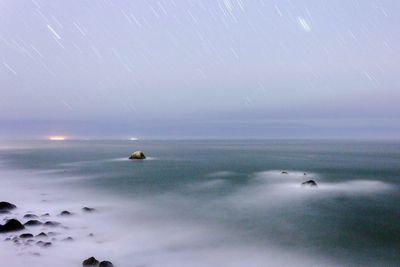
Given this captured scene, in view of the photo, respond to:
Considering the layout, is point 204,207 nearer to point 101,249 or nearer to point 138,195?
point 138,195

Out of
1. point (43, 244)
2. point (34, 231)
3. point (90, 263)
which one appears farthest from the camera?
point (34, 231)

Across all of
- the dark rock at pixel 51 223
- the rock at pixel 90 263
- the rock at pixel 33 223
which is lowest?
the rock at pixel 90 263

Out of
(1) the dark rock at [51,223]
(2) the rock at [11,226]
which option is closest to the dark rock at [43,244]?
(2) the rock at [11,226]

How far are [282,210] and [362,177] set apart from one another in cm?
3082

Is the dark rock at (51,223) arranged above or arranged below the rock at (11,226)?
above

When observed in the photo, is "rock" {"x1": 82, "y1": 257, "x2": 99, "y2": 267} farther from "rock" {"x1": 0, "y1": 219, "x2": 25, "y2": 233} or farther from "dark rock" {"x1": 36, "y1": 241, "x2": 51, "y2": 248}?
"rock" {"x1": 0, "y1": 219, "x2": 25, "y2": 233}

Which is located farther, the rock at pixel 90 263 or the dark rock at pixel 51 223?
the dark rock at pixel 51 223

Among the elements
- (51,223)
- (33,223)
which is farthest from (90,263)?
(33,223)

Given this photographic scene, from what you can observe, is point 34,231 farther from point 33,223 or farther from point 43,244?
point 43,244

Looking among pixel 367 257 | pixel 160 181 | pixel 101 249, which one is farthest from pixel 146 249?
pixel 160 181

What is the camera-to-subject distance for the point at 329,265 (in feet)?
56.4

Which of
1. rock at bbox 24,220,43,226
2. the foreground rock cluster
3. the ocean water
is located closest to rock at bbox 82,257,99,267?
the foreground rock cluster

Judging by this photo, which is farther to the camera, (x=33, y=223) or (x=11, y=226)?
(x=33, y=223)

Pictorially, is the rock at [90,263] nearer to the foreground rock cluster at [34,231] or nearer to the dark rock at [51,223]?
the foreground rock cluster at [34,231]
